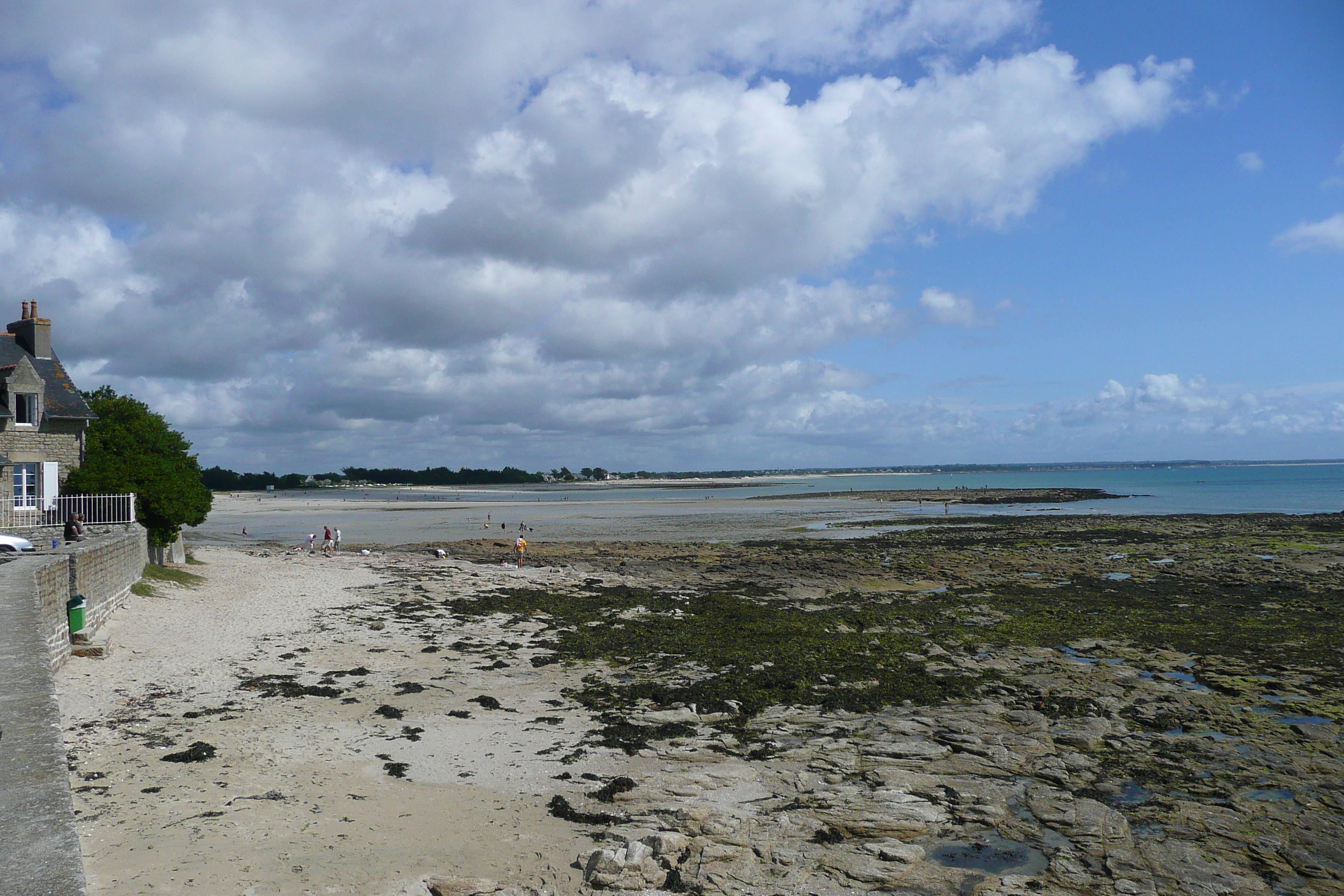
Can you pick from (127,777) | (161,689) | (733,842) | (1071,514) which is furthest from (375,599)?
(1071,514)

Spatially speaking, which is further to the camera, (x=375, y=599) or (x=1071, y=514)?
(x=1071, y=514)

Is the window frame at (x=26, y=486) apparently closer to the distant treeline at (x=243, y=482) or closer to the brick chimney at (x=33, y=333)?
the brick chimney at (x=33, y=333)

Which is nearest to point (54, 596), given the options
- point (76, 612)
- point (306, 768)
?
point (76, 612)

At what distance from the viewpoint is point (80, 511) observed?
2147 centimetres

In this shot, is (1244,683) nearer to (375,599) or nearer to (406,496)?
(375,599)

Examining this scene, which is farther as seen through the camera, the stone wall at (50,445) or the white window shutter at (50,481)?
the white window shutter at (50,481)

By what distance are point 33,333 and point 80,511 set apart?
9158mm

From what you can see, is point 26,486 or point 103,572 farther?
point 26,486

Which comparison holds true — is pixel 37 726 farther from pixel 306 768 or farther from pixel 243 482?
pixel 243 482

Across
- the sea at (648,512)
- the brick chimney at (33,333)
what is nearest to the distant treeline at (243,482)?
the sea at (648,512)

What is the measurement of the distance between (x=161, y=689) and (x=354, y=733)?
3837 mm

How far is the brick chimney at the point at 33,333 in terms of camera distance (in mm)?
26406

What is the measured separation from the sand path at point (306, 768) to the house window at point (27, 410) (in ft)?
36.9

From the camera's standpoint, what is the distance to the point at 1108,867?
7148 mm
